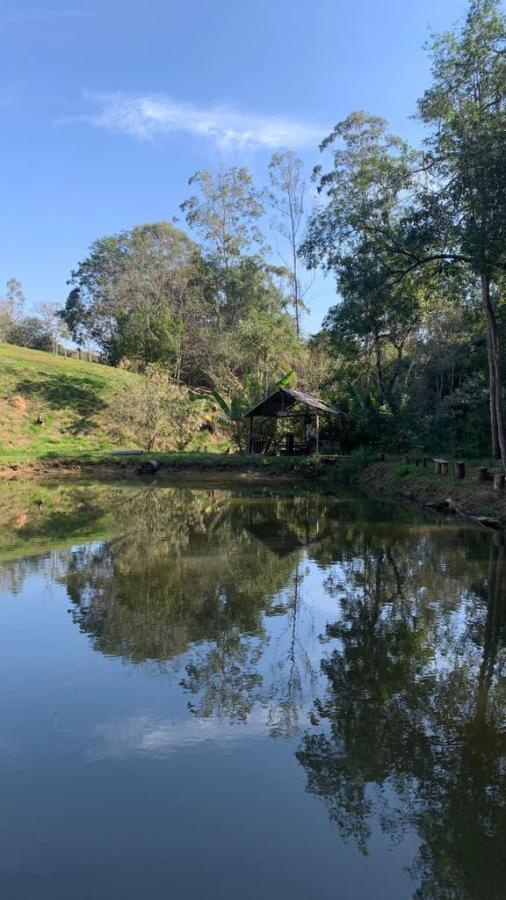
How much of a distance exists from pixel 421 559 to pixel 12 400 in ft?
90.7

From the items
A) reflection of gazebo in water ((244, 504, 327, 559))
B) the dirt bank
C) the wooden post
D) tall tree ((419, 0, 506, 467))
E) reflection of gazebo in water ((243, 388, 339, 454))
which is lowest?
reflection of gazebo in water ((244, 504, 327, 559))

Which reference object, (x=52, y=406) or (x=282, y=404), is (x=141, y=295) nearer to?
(x=52, y=406)

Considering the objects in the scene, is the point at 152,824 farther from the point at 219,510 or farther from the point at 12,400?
the point at 12,400

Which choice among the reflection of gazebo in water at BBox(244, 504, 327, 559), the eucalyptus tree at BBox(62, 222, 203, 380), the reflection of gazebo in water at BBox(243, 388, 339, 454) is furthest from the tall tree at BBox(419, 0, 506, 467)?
the eucalyptus tree at BBox(62, 222, 203, 380)

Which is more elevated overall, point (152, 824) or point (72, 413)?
point (72, 413)

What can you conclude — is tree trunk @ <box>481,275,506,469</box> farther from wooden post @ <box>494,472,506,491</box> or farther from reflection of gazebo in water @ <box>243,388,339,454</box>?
reflection of gazebo in water @ <box>243,388,339,454</box>

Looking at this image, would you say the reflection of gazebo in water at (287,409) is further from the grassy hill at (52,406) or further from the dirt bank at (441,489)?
the grassy hill at (52,406)

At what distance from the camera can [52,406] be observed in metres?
33.3

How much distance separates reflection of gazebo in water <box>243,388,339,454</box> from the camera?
958 inches

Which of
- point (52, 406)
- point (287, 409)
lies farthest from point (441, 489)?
point (52, 406)

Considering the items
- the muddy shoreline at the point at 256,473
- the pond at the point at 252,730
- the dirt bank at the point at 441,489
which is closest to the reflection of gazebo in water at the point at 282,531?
the pond at the point at 252,730

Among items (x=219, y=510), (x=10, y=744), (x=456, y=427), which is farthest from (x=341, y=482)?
(x=10, y=744)

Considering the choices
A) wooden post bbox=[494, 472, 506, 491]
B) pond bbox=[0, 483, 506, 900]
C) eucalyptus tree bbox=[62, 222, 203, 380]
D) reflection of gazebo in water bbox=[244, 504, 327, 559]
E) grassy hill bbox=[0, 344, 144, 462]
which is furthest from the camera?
eucalyptus tree bbox=[62, 222, 203, 380]

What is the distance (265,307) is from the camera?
38969mm
